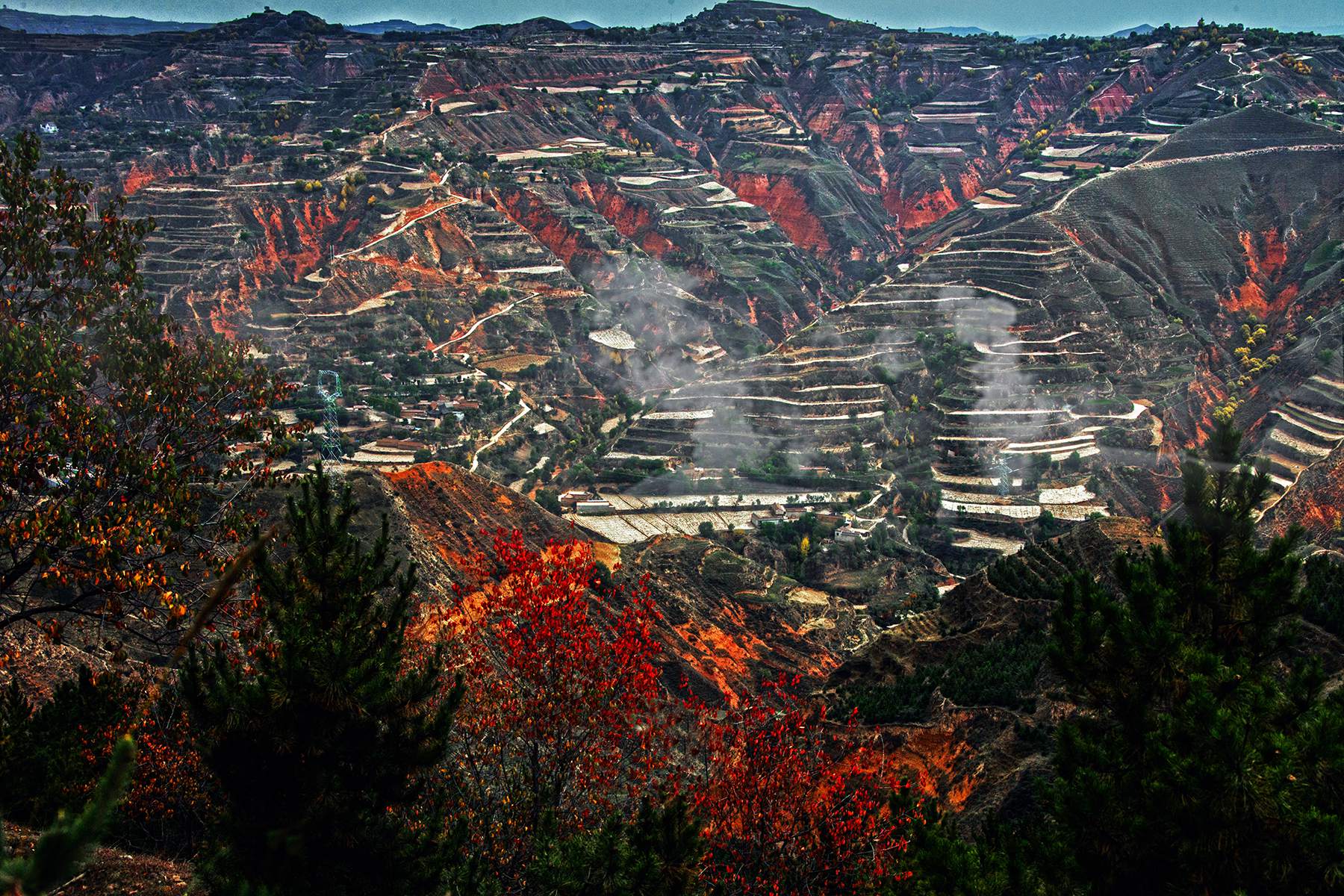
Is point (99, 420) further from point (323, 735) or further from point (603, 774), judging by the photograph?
point (603, 774)

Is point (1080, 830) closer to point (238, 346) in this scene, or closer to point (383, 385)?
point (238, 346)

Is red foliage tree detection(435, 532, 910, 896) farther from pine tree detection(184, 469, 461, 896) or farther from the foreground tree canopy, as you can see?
the foreground tree canopy

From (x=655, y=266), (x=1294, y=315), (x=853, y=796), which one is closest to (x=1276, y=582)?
(x=853, y=796)

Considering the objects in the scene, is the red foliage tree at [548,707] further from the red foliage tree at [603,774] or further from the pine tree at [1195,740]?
the pine tree at [1195,740]

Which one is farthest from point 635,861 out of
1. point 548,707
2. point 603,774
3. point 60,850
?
point 60,850

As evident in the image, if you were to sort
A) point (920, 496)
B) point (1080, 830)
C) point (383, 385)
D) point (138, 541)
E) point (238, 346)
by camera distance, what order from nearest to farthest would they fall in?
point (1080, 830)
point (138, 541)
point (238, 346)
point (920, 496)
point (383, 385)

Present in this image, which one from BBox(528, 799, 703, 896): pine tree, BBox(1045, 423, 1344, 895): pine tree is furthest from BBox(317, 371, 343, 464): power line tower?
BBox(1045, 423, 1344, 895): pine tree
